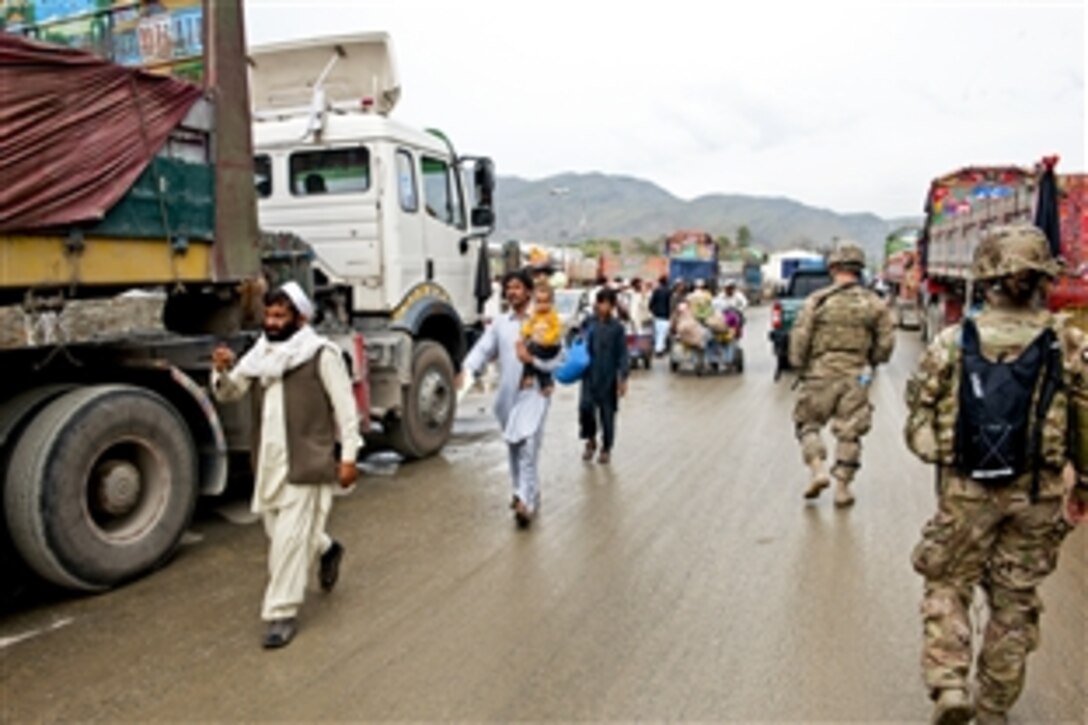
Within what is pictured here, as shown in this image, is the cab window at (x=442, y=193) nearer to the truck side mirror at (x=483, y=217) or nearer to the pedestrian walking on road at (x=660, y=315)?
the truck side mirror at (x=483, y=217)

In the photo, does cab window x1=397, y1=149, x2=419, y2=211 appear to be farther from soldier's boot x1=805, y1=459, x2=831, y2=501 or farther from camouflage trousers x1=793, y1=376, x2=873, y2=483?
soldier's boot x1=805, y1=459, x2=831, y2=501

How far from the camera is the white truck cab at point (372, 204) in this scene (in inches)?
300

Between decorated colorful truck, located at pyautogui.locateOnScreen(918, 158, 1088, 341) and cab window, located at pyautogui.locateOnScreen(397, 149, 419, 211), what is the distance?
4521mm

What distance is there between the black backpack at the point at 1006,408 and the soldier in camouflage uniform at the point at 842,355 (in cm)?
328

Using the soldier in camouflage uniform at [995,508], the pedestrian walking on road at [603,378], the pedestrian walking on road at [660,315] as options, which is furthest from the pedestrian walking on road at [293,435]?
the pedestrian walking on road at [660,315]

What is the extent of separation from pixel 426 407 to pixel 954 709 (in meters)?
5.65

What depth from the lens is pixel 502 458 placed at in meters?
8.09

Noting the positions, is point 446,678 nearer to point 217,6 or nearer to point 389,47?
point 217,6

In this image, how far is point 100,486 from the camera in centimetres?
460

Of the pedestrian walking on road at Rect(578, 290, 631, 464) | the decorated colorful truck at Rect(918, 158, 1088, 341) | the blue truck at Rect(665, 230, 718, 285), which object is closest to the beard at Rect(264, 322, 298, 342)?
the decorated colorful truck at Rect(918, 158, 1088, 341)

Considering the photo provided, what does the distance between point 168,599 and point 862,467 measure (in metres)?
5.26

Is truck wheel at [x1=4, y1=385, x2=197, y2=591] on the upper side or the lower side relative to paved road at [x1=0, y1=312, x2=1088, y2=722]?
upper

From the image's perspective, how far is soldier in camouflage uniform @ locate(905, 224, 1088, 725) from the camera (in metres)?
2.90

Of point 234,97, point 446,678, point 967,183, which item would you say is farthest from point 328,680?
point 967,183
